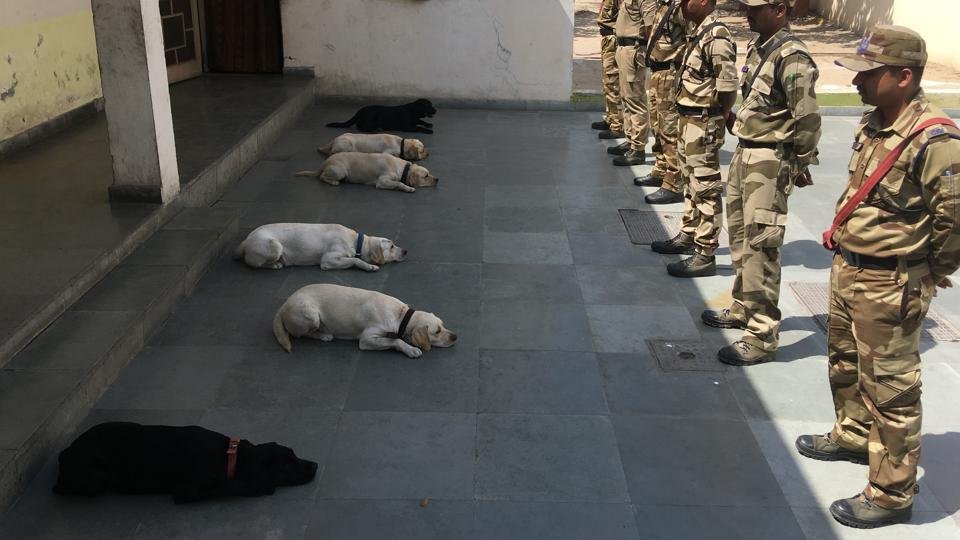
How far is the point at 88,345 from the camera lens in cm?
530

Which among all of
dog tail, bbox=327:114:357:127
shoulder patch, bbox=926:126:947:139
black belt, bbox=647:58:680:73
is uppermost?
shoulder patch, bbox=926:126:947:139

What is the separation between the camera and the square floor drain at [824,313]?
6.26 metres

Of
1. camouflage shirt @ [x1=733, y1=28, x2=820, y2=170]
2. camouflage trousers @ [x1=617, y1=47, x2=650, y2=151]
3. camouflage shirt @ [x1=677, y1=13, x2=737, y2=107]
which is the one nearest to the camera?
camouflage shirt @ [x1=733, y1=28, x2=820, y2=170]

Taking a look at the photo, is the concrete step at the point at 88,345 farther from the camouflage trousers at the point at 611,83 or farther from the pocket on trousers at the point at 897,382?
the camouflage trousers at the point at 611,83

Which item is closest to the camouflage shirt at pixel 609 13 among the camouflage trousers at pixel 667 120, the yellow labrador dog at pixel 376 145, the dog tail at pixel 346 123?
the camouflage trousers at pixel 667 120

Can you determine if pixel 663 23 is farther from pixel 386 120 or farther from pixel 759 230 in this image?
pixel 386 120

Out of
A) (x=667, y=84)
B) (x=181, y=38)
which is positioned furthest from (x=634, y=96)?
(x=181, y=38)

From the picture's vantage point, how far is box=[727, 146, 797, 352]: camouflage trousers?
5.65 metres

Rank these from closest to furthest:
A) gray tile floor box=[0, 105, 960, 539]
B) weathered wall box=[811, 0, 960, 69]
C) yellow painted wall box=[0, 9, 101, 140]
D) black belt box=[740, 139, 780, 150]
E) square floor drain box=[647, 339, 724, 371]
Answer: gray tile floor box=[0, 105, 960, 539], black belt box=[740, 139, 780, 150], square floor drain box=[647, 339, 724, 371], yellow painted wall box=[0, 9, 101, 140], weathered wall box=[811, 0, 960, 69]

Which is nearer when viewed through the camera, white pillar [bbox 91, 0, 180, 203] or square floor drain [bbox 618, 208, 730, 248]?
white pillar [bbox 91, 0, 180, 203]

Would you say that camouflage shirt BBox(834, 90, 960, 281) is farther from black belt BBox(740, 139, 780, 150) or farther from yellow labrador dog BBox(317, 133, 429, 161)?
yellow labrador dog BBox(317, 133, 429, 161)

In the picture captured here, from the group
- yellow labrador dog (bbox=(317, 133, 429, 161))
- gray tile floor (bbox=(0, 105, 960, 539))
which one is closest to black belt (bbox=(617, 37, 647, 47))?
yellow labrador dog (bbox=(317, 133, 429, 161))

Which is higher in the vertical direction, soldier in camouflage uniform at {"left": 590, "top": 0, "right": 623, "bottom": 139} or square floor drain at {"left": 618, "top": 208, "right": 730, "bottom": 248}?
soldier in camouflage uniform at {"left": 590, "top": 0, "right": 623, "bottom": 139}

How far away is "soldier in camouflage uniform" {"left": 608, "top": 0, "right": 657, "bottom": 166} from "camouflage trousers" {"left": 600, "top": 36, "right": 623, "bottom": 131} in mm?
833
